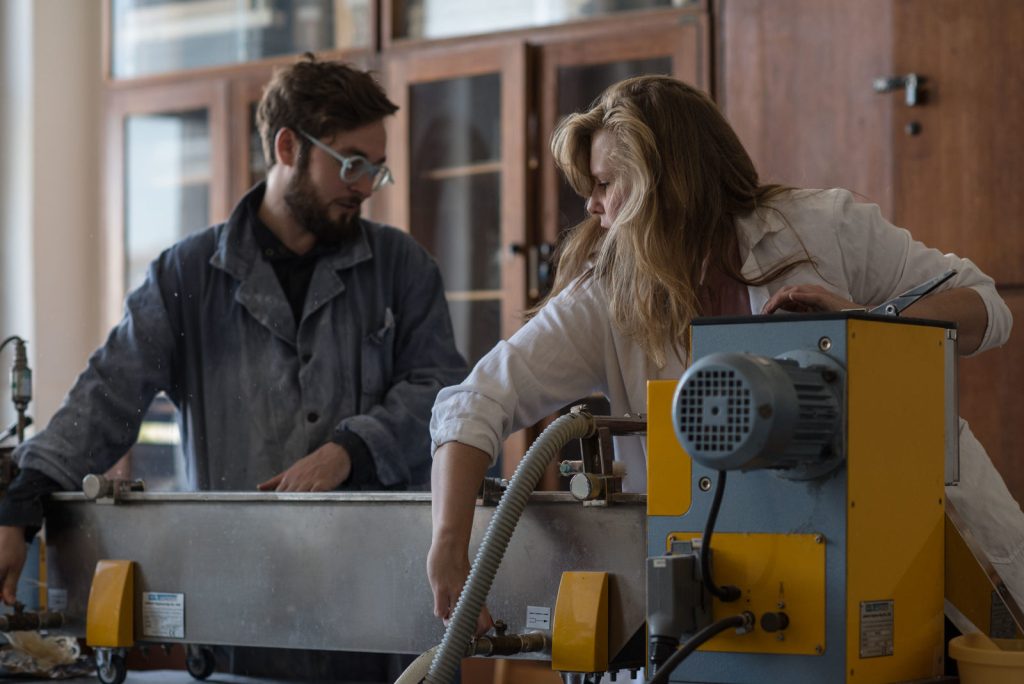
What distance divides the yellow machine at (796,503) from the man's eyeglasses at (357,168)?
3.70 feet

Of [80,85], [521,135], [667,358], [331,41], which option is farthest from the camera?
[80,85]

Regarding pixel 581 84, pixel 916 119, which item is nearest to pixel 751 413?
pixel 916 119

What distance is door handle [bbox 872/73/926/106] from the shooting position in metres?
2.66

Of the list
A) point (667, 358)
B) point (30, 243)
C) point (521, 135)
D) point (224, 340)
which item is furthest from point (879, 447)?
point (30, 243)

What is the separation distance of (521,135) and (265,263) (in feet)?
3.88

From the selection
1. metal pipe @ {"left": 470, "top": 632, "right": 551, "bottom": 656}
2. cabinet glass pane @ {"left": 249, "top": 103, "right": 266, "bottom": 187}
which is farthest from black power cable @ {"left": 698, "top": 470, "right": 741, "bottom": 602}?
cabinet glass pane @ {"left": 249, "top": 103, "right": 266, "bottom": 187}

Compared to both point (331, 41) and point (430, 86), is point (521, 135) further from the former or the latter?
point (331, 41)

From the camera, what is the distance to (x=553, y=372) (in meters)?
1.54

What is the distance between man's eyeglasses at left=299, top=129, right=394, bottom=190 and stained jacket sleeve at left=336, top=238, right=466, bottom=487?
106mm

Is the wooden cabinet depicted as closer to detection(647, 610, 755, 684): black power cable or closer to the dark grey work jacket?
the dark grey work jacket

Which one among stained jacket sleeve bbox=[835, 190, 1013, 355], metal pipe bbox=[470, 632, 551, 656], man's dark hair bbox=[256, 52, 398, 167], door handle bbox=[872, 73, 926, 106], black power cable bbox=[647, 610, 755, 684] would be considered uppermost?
door handle bbox=[872, 73, 926, 106]

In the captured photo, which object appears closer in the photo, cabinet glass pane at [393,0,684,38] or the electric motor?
the electric motor

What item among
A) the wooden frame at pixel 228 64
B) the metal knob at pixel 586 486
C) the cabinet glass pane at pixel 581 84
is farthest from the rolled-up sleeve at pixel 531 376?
the wooden frame at pixel 228 64

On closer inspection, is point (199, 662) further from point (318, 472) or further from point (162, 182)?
point (162, 182)
